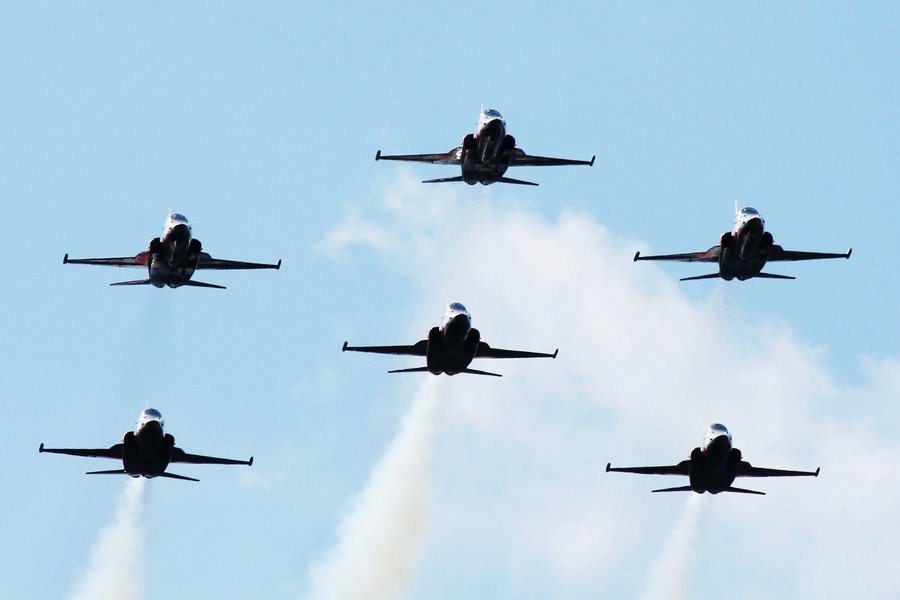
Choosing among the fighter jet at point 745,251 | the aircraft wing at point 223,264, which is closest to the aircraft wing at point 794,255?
the fighter jet at point 745,251

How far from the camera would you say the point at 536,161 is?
149m

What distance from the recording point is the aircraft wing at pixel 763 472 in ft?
464

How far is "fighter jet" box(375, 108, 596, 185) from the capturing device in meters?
146

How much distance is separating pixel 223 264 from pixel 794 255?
38.5m

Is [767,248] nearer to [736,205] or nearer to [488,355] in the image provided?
[736,205]

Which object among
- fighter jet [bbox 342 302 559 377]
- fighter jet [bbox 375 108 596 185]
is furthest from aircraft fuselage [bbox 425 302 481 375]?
fighter jet [bbox 375 108 596 185]

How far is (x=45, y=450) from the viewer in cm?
13575

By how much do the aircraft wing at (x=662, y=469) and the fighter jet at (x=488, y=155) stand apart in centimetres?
2054

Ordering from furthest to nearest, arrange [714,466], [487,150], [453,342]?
1. [487,150]
2. [714,466]
3. [453,342]

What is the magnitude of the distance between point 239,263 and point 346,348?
14.1m

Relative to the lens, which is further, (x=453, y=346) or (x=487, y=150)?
(x=487, y=150)

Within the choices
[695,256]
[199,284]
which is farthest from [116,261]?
[695,256]

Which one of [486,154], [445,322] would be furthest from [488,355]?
[486,154]

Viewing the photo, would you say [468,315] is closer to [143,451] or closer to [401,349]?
[401,349]
